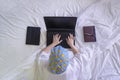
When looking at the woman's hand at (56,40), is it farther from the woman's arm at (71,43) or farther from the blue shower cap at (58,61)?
the blue shower cap at (58,61)

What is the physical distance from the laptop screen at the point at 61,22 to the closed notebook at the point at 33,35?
0.39 feet

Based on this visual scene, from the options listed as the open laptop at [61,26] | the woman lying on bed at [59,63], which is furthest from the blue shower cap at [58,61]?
the open laptop at [61,26]

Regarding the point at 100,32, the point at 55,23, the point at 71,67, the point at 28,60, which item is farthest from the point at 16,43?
the point at 100,32

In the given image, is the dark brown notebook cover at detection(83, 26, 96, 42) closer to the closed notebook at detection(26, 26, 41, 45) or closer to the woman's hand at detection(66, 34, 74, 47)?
the woman's hand at detection(66, 34, 74, 47)

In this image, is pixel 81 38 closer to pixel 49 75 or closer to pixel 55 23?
pixel 55 23

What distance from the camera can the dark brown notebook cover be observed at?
1284mm

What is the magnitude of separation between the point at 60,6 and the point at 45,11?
152 mm

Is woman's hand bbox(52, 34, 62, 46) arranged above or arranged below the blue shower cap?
above

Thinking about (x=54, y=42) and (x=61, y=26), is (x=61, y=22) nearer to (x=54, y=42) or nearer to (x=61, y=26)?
(x=61, y=26)

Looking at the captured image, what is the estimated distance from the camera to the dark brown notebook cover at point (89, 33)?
1284 millimetres

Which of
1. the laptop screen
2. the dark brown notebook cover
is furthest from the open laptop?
the dark brown notebook cover

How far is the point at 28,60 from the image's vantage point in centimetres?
124

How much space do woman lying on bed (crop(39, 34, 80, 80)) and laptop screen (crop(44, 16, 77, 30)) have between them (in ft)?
0.26

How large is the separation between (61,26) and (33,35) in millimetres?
255
